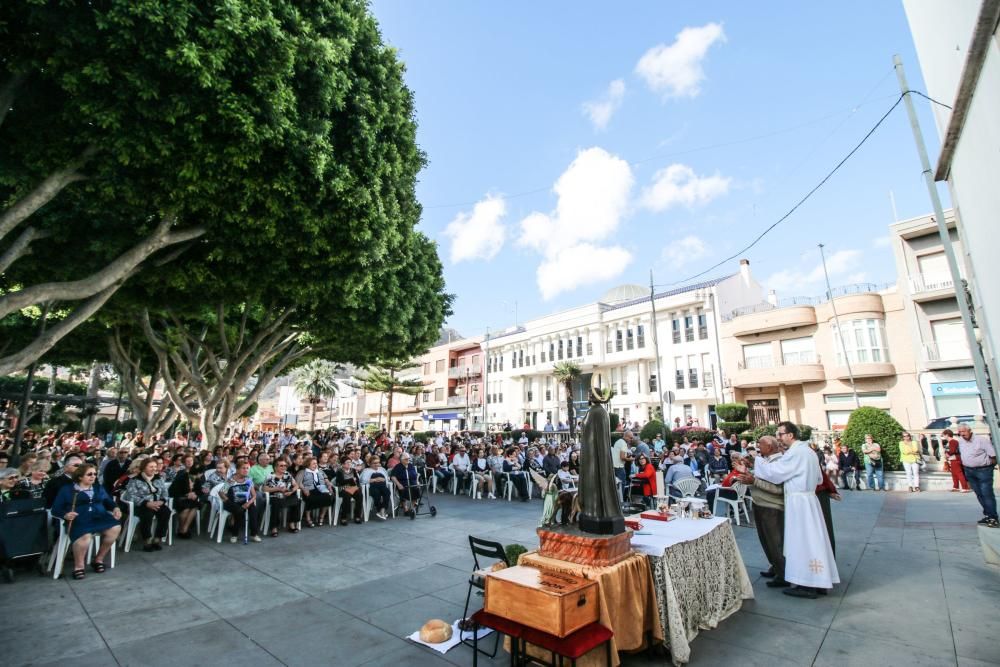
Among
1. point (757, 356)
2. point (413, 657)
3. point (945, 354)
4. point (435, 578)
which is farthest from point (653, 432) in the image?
point (413, 657)

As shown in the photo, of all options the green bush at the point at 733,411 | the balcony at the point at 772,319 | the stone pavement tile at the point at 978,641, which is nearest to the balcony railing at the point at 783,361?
the balcony at the point at 772,319

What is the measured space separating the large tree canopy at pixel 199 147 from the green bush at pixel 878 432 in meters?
15.7

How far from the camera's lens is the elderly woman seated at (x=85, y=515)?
240 inches

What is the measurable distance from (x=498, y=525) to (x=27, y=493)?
727cm

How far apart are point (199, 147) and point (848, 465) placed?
18393 millimetres

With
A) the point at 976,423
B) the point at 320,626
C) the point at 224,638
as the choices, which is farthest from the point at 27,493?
the point at 976,423

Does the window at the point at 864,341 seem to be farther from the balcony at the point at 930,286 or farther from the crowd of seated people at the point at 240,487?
the crowd of seated people at the point at 240,487

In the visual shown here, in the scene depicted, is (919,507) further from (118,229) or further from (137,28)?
(118,229)

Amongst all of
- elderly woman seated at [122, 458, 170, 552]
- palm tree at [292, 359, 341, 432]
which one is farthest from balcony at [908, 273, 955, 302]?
palm tree at [292, 359, 341, 432]

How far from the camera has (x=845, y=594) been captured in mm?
5223

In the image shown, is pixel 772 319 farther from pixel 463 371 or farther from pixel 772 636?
pixel 463 371

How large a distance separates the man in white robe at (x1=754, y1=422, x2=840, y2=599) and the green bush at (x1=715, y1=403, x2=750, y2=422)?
24919 millimetres

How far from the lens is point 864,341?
85.7 ft

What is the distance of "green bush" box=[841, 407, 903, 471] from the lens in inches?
583
